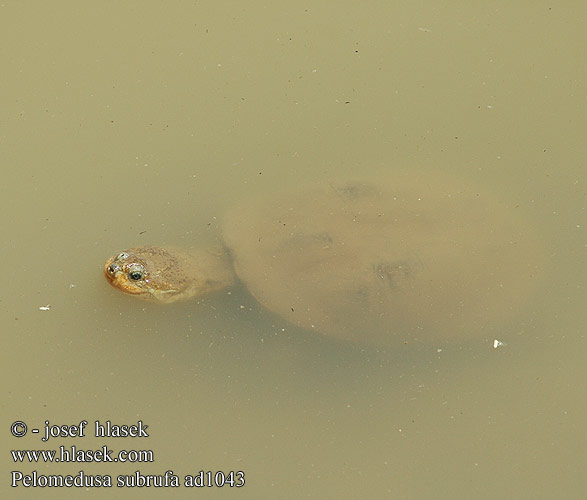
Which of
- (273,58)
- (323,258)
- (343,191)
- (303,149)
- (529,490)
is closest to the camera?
(529,490)

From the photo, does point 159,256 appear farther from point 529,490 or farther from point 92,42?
point 529,490

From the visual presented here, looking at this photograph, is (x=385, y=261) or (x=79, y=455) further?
(x=385, y=261)

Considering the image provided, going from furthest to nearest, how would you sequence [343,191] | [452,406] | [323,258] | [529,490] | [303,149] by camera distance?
1. [303,149]
2. [343,191]
3. [323,258]
4. [452,406]
5. [529,490]

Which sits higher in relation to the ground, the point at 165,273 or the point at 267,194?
the point at 267,194

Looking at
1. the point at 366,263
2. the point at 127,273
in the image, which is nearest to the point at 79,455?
the point at 127,273

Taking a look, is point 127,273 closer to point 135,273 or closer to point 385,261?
point 135,273

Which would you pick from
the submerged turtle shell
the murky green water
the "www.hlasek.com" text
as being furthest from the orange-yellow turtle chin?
the "www.hlasek.com" text

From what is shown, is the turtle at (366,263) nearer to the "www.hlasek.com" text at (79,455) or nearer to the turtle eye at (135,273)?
the turtle eye at (135,273)

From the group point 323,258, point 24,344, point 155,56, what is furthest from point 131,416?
point 155,56
